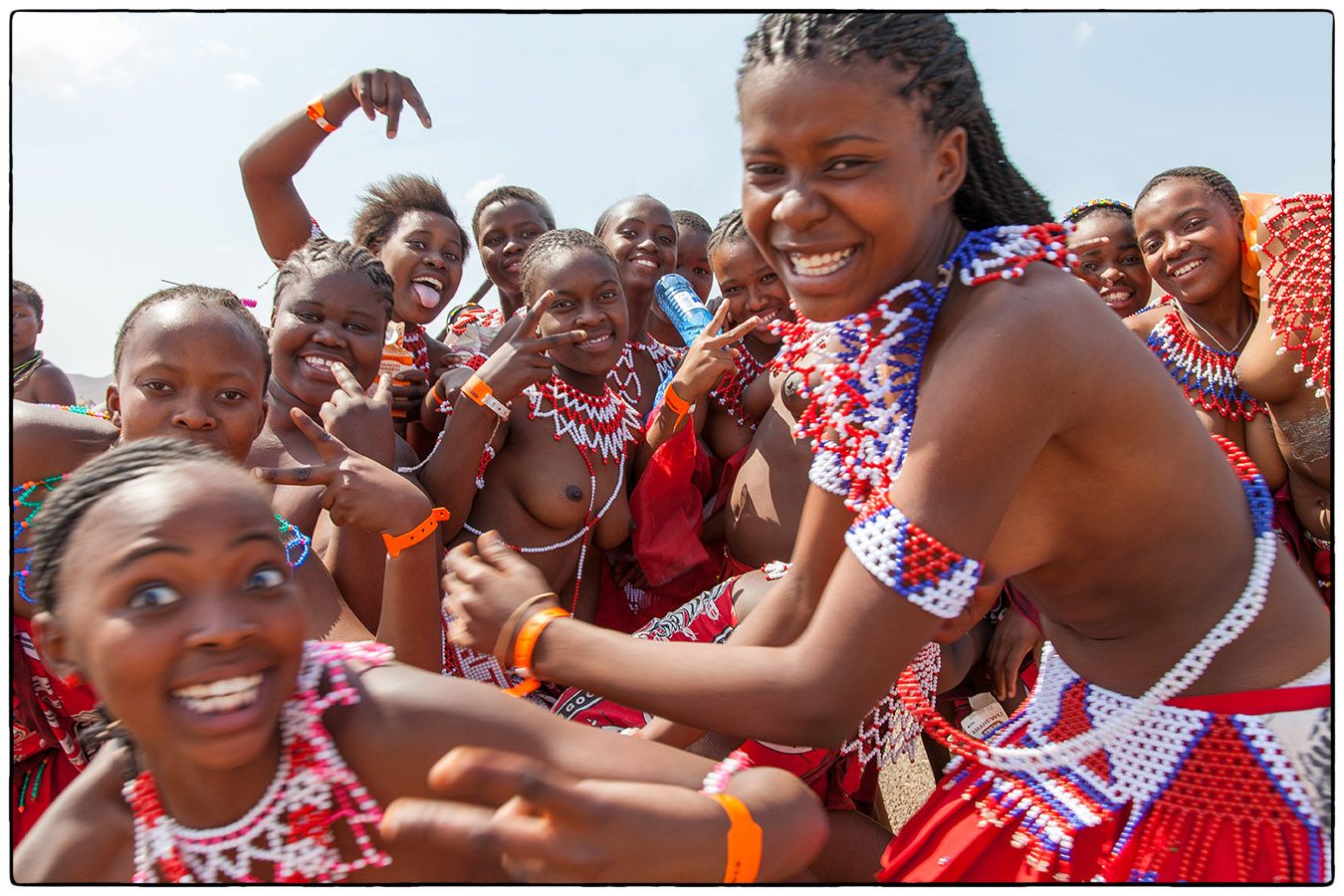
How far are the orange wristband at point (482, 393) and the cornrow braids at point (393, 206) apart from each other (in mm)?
1294

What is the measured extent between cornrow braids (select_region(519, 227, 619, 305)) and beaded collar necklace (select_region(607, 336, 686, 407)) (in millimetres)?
421

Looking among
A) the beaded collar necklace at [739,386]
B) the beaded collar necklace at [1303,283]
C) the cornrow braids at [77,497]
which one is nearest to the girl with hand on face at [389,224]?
the beaded collar necklace at [739,386]

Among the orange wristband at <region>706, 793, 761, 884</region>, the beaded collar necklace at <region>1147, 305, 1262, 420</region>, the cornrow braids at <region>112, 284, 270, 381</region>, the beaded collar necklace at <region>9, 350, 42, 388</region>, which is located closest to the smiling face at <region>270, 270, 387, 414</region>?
the cornrow braids at <region>112, 284, 270, 381</region>

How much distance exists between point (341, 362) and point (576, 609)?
1.23 m

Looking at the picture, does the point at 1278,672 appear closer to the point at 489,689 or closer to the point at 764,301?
the point at 489,689

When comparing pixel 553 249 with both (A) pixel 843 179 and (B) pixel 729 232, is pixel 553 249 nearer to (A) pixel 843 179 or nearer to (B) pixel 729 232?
(B) pixel 729 232

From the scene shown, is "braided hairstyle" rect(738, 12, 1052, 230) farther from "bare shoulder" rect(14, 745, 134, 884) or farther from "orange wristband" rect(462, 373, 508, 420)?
"orange wristband" rect(462, 373, 508, 420)

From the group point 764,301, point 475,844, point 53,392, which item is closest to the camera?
point 475,844

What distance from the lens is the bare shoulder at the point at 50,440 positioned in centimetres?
238

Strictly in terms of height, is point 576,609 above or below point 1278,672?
below

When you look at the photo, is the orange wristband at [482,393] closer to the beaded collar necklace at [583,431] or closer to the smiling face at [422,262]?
the beaded collar necklace at [583,431]

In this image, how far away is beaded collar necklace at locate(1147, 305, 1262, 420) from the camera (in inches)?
142

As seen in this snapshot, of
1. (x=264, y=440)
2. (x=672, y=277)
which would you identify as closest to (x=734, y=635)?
(x=264, y=440)

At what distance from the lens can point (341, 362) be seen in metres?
3.17
